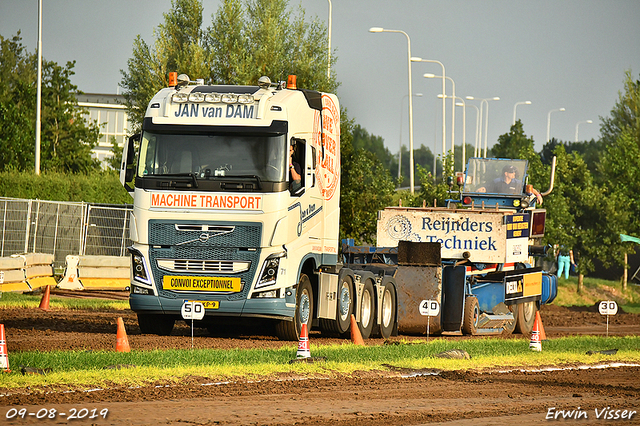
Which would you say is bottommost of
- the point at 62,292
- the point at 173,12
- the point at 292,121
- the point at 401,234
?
the point at 62,292

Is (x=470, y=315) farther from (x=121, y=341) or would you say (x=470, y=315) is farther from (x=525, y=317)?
(x=121, y=341)

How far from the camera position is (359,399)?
9.64 m

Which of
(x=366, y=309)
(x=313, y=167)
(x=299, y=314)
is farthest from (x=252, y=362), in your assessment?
(x=366, y=309)

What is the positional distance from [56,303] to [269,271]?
400 inches

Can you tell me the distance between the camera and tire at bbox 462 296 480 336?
18938 mm

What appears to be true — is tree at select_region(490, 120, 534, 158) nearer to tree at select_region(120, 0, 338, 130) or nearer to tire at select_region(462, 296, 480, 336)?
tree at select_region(120, 0, 338, 130)

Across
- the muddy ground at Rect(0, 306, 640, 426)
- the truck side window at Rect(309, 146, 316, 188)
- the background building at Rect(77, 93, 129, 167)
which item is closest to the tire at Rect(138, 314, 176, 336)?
the muddy ground at Rect(0, 306, 640, 426)

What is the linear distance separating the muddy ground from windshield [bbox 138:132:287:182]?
273cm

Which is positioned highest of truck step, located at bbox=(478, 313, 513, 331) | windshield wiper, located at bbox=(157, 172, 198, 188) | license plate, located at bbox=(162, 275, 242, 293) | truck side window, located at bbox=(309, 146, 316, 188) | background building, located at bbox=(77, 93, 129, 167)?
background building, located at bbox=(77, 93, 129, 167)

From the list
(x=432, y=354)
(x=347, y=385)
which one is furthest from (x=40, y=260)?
(x=347, y=385)

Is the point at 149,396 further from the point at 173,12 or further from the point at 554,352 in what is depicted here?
the point at 173,12

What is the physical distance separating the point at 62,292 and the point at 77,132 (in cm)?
2665

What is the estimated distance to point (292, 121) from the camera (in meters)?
14.6

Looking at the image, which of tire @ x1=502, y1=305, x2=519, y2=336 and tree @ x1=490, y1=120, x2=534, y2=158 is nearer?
tire @ x1=502, y1=305, x2=519, y2=336
